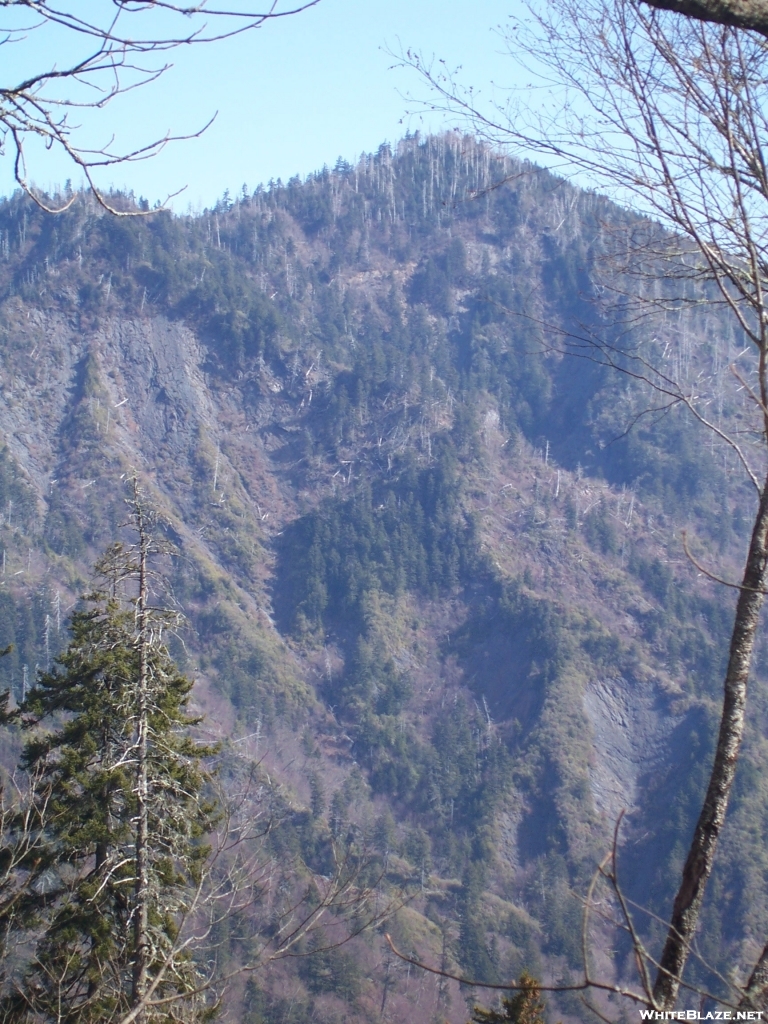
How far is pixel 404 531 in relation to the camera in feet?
240

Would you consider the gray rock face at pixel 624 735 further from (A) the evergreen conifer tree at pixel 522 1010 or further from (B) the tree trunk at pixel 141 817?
(B) the tree trunk at pixel 141 817

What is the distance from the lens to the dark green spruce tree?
6.16 metres

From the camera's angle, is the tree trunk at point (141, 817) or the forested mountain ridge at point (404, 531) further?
the forested mountain ridge at point (404, 531)

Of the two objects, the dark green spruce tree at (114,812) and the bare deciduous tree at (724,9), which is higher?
the bare deciduous tree at (724,9)

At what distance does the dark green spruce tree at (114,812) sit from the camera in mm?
6160

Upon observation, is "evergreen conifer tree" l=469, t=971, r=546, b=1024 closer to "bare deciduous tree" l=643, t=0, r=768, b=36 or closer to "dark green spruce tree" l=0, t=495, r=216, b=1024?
"dark green spruce tree" l=0, t=495, r=216, b=1024

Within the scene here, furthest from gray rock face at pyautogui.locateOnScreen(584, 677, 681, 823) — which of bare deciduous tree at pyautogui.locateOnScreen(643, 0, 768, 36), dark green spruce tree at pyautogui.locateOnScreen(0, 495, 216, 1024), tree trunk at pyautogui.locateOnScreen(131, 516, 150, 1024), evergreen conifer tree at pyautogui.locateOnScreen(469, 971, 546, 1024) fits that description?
bare deciduous tree at pyautogui.locateOnScreen(643, 0, 768, 36)

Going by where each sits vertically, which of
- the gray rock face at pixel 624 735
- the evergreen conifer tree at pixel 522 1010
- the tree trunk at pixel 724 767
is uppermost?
the tree trunk at pixel 724 767

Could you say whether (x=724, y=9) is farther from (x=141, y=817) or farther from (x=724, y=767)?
(x=141, y=817)

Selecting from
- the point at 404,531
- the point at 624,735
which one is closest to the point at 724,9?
the point at 624,735

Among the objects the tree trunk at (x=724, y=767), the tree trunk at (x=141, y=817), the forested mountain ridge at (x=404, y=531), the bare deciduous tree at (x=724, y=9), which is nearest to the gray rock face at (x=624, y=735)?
the forested mountain ridge at (x=404, y=531)

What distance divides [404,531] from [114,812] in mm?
66075

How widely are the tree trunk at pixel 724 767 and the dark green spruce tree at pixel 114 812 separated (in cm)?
401

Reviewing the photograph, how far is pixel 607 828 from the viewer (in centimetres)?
5378
